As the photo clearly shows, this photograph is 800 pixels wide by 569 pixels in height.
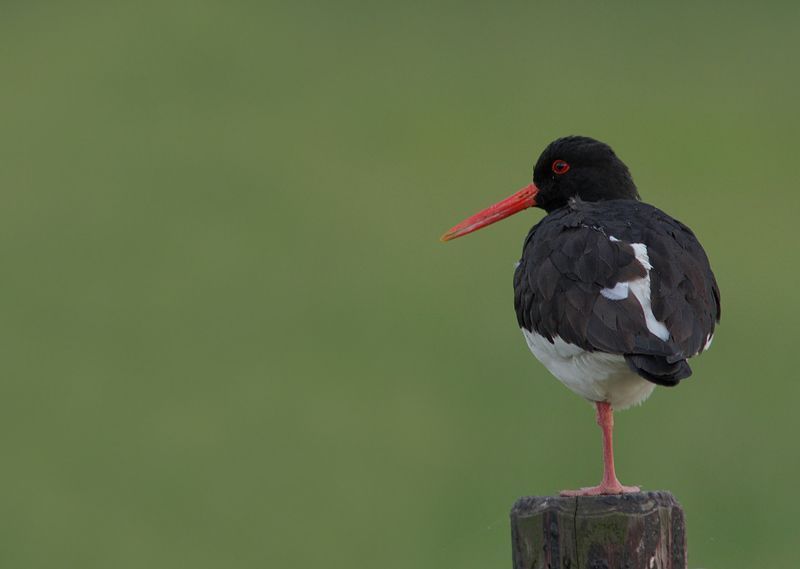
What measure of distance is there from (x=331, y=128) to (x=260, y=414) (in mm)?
9645

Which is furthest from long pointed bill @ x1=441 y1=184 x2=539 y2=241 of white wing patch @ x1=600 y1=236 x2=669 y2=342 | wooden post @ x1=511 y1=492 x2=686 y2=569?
wooden post @ x1=511 y1=492 x2=686 y2=569

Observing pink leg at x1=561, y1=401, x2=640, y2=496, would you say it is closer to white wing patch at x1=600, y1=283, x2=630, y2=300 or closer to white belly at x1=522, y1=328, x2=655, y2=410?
white belly at x1=522, y1=328, x2=655, y2=410

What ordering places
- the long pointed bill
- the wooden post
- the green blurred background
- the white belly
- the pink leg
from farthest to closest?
the green blurred background, the long pointed bill, the white belly, the pink leg, the wooden post

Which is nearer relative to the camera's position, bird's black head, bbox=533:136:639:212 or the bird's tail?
the bird's tail

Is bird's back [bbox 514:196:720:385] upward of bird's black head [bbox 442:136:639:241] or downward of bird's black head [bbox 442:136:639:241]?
downward

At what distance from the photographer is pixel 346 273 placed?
15094 mm

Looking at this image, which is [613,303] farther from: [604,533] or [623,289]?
[604,533]

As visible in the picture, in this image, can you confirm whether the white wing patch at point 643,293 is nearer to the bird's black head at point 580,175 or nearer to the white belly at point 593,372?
the white belly at point 593,372

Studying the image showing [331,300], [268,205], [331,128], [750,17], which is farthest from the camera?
[750,17]

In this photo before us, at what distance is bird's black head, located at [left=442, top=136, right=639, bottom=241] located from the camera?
6.52m

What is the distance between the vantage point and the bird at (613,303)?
461 cm

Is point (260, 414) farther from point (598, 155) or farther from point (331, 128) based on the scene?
point (331, 128)

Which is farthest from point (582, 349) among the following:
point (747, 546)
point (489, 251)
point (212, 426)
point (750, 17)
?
point (750, 17)

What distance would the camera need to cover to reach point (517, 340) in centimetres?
1277
